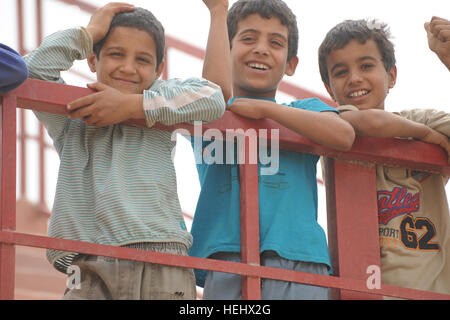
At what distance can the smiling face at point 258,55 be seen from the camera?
392cm

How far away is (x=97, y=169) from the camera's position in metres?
3.37

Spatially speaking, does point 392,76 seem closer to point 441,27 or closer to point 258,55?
point 441,27

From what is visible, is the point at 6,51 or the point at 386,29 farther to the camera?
the point at 386,29

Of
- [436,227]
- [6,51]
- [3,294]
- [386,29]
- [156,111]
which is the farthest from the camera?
[386,29]

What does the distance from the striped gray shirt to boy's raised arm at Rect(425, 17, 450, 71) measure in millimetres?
1065

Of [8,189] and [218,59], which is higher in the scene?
[218,59]

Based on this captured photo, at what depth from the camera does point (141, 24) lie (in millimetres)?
3705

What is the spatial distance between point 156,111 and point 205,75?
15.1 inches

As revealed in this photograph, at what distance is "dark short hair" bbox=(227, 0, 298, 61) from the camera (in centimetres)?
401

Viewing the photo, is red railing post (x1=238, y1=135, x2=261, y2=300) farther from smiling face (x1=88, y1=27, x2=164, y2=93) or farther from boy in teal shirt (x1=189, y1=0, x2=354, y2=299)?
smiling face (x1=88, y1=27, x2=164, y2=93)

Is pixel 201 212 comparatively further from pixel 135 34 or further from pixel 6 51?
pixel 6 51

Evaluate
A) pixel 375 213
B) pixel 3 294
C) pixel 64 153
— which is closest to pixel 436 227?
pixel 375 213

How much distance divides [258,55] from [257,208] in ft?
2.83

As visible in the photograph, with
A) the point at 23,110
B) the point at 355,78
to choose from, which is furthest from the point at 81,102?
the point at 23,110
